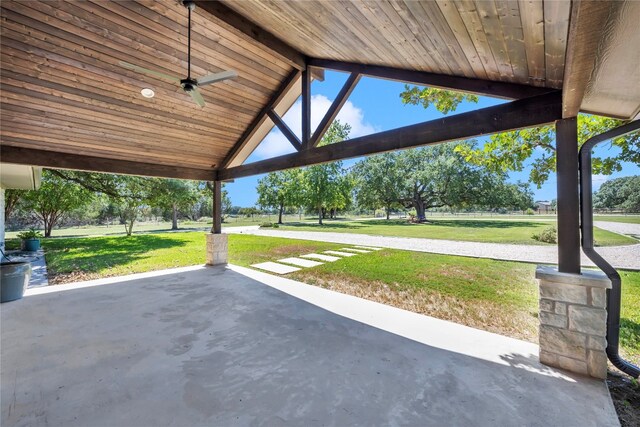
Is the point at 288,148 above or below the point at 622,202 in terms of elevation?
above

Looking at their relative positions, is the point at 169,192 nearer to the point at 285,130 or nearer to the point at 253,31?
the point at 285,130

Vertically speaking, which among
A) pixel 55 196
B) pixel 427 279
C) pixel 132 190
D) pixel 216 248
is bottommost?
pixel 427 279

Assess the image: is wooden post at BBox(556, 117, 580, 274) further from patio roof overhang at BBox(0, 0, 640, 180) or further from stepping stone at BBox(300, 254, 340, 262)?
stepping stone at BBox(300, 254, 340, 262)

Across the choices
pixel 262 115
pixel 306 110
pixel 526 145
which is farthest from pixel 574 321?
pixel 262 115

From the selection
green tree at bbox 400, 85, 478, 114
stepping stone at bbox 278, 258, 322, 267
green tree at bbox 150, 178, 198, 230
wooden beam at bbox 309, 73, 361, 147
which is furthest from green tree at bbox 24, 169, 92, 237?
green tree at bbox 400, 85, 478, 114

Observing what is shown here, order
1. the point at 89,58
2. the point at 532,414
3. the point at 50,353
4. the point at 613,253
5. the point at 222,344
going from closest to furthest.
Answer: the point at 532,414 < the point at 50,353 < the point at 222,344 < the point at 89,58 < the point at 613,253

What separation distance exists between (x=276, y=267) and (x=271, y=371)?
4.34 m

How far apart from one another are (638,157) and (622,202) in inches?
30.1

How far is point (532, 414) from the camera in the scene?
180 cm

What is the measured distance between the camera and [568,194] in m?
2.31

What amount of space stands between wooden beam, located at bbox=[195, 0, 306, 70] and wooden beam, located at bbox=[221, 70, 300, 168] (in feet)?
1.41

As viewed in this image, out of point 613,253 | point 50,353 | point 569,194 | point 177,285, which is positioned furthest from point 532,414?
point 613,253

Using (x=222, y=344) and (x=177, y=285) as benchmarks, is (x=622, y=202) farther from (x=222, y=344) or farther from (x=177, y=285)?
(x=177, y=285)

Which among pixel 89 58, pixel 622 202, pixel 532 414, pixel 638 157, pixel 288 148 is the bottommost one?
pixel 532 414
